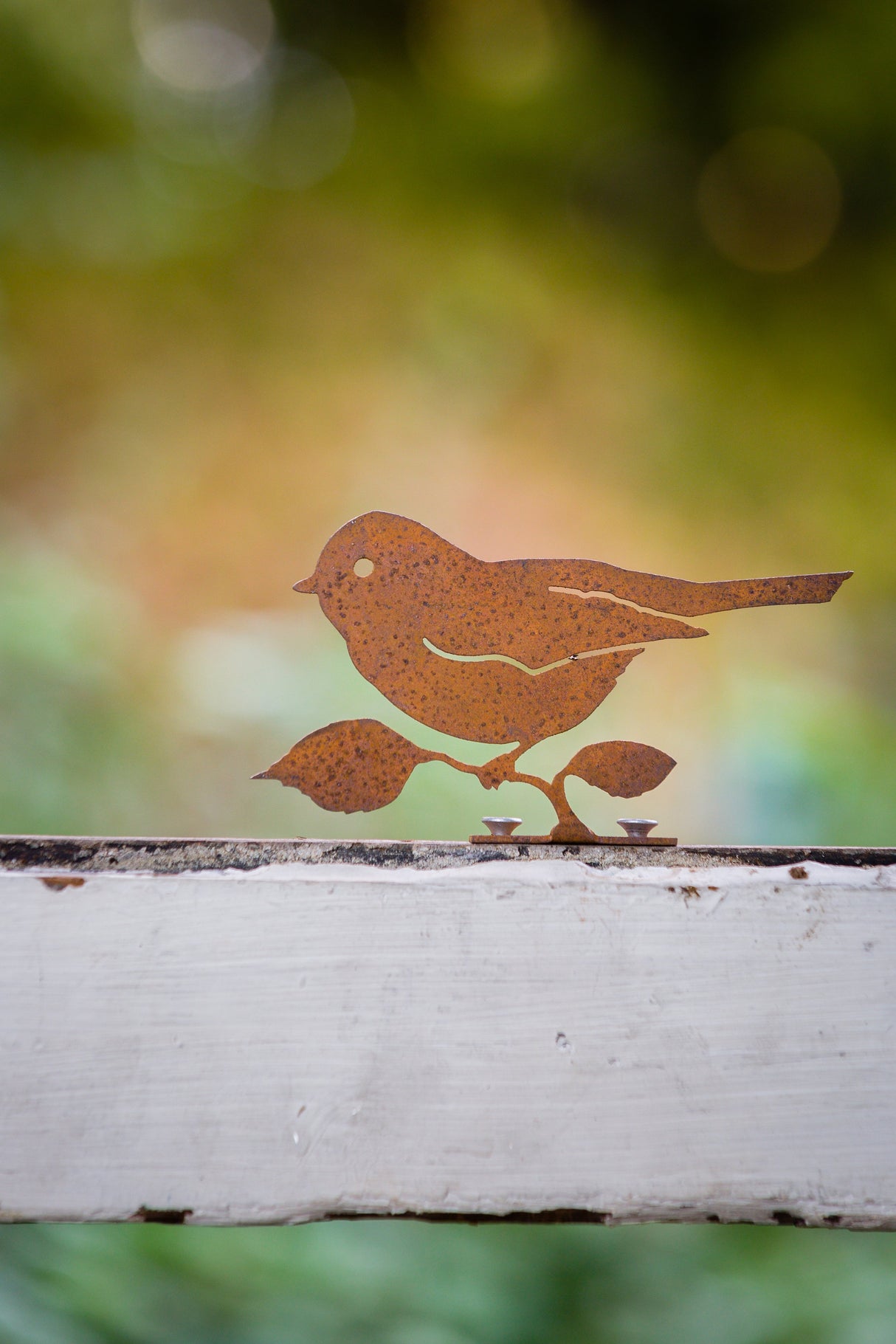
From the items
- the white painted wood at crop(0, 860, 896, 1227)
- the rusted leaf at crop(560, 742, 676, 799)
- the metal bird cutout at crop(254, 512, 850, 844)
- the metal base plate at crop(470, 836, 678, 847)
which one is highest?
the metal bird cutout at crop(254, 512, 850, 844)

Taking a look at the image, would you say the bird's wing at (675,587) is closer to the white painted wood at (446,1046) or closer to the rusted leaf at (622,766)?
the rusted leaf at (622,766)

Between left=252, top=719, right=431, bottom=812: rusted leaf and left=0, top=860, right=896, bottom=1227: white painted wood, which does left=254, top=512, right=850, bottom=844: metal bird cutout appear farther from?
left=0, top=860, right=896, bottom=1227: white painted wood

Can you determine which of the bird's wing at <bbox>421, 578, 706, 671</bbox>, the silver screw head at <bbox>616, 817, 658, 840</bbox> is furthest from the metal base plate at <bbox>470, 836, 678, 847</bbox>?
the bird's wing at <bbox>421, 578, 706, 671</bbox>

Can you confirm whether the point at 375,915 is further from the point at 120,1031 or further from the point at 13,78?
the point at 13,78

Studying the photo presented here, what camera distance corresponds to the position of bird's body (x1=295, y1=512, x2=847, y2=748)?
640 mm

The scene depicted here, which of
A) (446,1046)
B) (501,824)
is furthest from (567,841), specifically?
(446,1046)

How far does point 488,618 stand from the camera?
64cm

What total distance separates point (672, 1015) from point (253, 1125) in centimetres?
27

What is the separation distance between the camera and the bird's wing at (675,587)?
648mm

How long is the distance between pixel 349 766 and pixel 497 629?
0.49 feet

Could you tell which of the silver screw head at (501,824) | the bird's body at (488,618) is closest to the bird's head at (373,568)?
the bird's body at (488,618)

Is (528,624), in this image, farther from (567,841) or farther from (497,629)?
(567,841)

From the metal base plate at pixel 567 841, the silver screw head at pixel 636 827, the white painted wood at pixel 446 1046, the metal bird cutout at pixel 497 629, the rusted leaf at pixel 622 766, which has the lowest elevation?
the white painted wood at pixel 446 1046

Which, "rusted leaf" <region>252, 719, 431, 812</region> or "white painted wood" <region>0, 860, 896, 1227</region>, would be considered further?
"rusted leaf" <region>252, 719, 431, 812</region>
